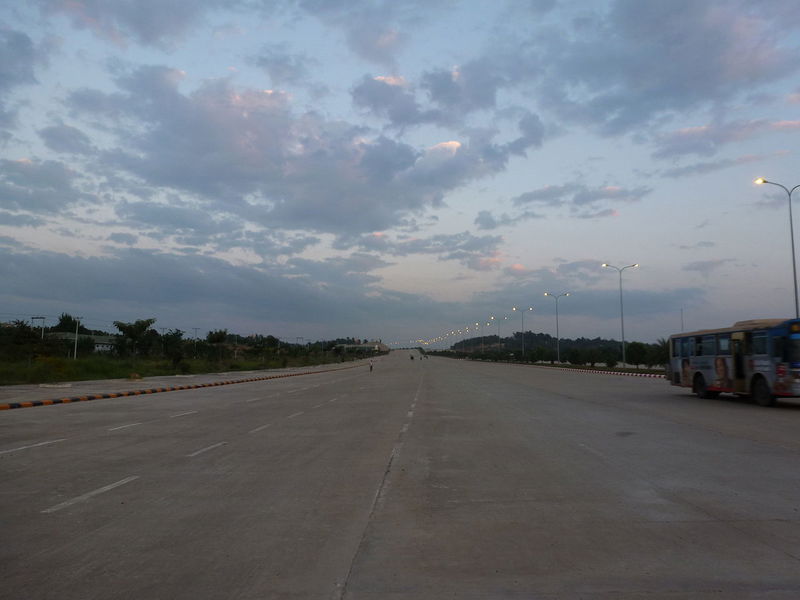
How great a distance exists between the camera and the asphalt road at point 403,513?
17.5ft

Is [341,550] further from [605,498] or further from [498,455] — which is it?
[498,455]

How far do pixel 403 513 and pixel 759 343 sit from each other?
1981cm

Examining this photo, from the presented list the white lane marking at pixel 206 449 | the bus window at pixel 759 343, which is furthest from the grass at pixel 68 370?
the bus window at pixel 759 343

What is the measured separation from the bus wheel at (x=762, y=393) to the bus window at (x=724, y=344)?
1562 millimetres

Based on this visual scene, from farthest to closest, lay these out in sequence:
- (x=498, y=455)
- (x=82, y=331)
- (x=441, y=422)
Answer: (x=82, y=331) < (x=441, y=422) < (x=498, y=455)

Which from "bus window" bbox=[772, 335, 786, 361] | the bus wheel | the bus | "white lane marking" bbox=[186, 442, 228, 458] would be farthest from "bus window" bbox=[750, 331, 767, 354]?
"white lane marking" bbox=[186, 442, 228, 458]

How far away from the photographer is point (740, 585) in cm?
518

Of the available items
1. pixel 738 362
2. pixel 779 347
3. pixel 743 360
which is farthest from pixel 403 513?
pixel 738 362

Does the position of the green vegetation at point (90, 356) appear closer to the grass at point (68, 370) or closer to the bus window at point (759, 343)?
the grass at point (68, 370)

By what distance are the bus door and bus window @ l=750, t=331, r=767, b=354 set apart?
1.86 ft

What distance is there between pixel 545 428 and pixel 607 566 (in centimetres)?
1068

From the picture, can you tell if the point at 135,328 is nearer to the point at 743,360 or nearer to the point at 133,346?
the point at 133,346

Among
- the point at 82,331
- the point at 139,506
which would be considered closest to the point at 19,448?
the point at 139,506

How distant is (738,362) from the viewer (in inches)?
958
